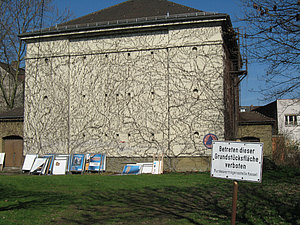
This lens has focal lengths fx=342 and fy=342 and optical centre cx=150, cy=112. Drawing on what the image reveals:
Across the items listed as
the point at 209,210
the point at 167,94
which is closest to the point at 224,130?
the point at 167,94

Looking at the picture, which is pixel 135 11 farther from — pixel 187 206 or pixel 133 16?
pixel 187 206

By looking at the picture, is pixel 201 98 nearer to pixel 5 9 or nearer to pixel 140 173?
pixel 140 173

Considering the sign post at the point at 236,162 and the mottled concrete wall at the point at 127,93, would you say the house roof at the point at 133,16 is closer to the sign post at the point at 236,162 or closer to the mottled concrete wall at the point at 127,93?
the mottled concrete wall at the point at 127,93

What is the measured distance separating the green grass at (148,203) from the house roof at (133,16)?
1075cm

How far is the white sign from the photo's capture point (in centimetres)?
509

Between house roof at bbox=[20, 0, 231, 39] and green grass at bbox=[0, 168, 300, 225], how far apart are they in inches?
423

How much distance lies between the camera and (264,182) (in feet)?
46.6

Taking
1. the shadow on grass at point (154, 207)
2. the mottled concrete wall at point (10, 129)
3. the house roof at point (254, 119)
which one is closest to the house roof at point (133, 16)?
the mottled concrete wall at point (10, 129)

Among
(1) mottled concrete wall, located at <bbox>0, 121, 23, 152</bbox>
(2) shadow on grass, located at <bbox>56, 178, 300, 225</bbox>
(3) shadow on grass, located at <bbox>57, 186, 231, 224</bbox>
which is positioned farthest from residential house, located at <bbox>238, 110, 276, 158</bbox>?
(1) mottled concrete wall, located at <bbox>0, 121, 23, 152</bbox>

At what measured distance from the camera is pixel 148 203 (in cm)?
991

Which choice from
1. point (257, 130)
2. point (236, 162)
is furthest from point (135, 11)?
point (236, 162)

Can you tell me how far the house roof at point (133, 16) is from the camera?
2070 centimetres

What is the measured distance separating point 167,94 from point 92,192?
395 inches

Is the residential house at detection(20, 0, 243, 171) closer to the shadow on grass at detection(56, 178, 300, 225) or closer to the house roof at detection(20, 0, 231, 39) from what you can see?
the house roof at detection(20, 0, 231, 39)
